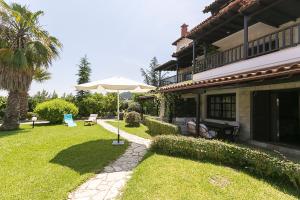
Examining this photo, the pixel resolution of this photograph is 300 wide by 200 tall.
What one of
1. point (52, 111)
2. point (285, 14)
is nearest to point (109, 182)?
point (285, 14)

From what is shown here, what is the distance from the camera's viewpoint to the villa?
8.41 metres

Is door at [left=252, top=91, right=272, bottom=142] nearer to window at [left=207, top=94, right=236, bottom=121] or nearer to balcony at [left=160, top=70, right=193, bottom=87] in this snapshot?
window at [left=207, top=94, right=236, bottom=121]

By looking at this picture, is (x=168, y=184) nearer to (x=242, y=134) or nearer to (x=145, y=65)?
(x=242, y=134)

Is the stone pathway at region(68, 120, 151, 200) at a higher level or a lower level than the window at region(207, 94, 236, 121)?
lower

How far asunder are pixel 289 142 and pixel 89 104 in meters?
26.2

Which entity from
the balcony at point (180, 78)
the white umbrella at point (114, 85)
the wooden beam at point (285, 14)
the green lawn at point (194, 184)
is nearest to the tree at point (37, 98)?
the balcony at point (180, 78)

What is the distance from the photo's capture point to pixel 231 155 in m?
7.24

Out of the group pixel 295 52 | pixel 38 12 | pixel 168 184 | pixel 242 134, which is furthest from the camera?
pixel 38 12

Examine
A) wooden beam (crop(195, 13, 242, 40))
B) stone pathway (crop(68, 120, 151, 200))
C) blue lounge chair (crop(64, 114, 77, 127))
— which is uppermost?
wooden beam (crop(195, 13, 242, 40))

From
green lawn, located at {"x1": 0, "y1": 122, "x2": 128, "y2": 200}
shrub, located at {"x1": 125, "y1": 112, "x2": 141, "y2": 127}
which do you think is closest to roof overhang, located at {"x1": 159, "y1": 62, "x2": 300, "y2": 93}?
green lawn, located at {"x1": 0, "y1": 122, "x2": 128, "y2": 200}

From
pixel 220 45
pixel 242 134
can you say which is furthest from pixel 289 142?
pixel 220 45

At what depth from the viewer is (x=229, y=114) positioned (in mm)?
13383

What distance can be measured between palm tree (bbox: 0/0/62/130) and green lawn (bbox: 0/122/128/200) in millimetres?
7872

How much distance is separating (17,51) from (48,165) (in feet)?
43.3
